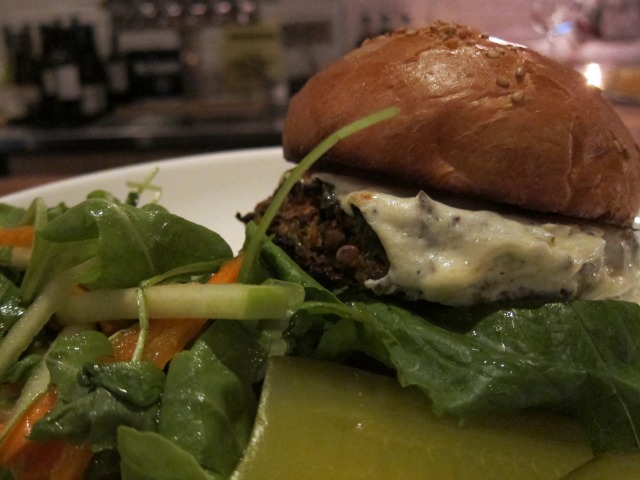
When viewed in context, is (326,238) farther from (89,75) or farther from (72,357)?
(89,75)

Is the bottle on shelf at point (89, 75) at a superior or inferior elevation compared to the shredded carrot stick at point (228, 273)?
inferior

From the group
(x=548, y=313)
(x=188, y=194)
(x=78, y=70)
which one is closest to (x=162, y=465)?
(x=548, y=313)

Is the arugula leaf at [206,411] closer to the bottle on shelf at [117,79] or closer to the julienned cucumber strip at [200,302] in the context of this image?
the julienned cucumber strip at [200,302]

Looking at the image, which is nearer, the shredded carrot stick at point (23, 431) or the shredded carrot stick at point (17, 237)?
the shredded carrot stick at point (23, 431)

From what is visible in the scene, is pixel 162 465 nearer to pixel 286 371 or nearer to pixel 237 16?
pixel 286 371

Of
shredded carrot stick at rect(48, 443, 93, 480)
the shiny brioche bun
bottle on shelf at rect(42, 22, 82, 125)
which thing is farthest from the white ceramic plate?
bottle on shelf at rect(42, 22, 82, 125)

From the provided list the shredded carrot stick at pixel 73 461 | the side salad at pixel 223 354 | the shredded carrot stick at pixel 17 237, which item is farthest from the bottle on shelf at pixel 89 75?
the shredded carrot stick at pixel 73 461

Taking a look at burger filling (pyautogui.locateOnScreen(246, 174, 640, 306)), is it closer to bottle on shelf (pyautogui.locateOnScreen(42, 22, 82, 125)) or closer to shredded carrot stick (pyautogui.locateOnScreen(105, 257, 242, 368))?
shredded carrot stick (pyautogui.locateOnScreen(105, 257, 242, 368))
